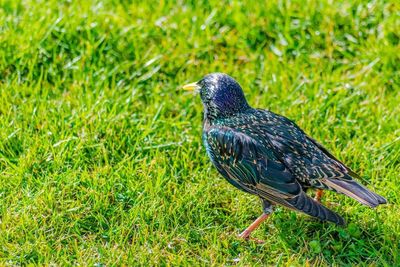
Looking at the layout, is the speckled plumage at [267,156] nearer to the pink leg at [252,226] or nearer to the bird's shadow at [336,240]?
the pink leg at [252,226]

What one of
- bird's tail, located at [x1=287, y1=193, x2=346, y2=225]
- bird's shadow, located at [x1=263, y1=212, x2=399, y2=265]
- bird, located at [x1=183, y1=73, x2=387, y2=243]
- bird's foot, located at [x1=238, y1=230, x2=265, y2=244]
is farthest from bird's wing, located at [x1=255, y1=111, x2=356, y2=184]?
bird's foot, located at [x1=238, y1=230, x2=265, y2=244]

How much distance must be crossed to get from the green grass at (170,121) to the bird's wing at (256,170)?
0.30 m

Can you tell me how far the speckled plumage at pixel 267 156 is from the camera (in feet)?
16.2

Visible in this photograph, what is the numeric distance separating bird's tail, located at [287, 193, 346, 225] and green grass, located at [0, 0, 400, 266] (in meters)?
0.29

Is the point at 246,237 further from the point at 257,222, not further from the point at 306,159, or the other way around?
the point at 306,159

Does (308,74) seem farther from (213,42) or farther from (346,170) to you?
(346,170)

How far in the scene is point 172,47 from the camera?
22.6 feet

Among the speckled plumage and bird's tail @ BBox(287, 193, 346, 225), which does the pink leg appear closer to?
the speckled plumage

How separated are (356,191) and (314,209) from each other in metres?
0.30

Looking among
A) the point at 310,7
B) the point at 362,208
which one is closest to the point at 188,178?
the point at 362,208

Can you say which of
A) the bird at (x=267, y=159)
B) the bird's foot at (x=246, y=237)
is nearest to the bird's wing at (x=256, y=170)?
the bird at (x=267, y=159)

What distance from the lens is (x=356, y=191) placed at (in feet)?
16.0

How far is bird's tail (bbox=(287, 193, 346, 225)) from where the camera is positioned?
4.81m

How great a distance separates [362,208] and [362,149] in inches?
26.1
